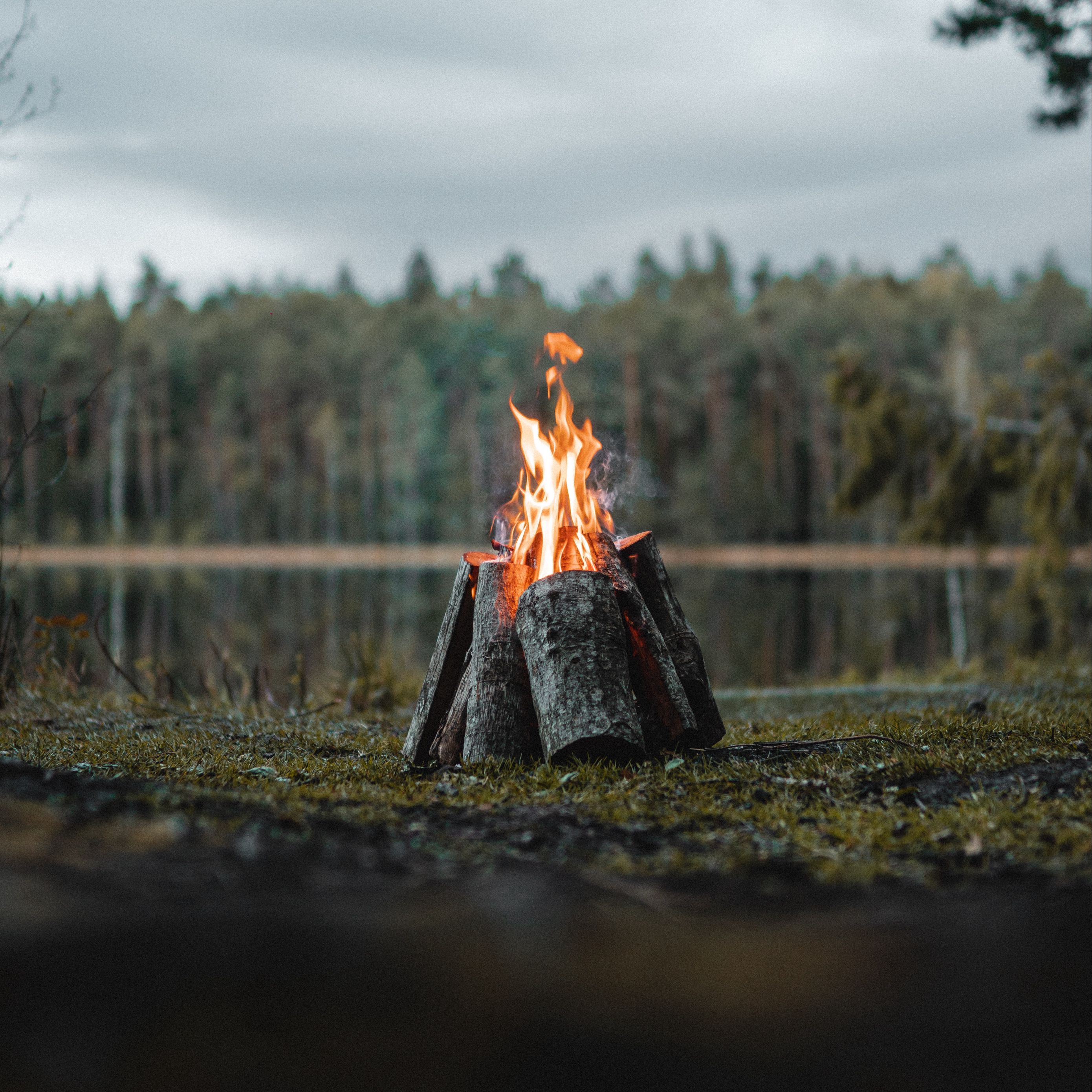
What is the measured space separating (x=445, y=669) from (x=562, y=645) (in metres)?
0.84

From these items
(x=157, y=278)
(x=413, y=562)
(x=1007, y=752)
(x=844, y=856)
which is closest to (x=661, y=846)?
(x=844, y=856)

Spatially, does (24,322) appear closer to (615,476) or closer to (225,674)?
(225,674)

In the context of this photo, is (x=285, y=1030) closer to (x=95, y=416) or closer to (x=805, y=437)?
(x=805, y=437)

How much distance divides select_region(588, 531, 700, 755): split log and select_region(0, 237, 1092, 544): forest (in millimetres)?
38226

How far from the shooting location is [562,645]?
458 cm

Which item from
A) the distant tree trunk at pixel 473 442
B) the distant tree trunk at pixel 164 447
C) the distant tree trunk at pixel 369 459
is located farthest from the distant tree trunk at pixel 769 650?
the distant tree trunk at pixel 164 447

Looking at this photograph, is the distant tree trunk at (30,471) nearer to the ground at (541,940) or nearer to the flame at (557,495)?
the flame at (557,495)

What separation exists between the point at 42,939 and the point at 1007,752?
3852 millimetres

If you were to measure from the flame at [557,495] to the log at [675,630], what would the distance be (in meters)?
0.25

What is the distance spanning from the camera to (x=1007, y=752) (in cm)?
451

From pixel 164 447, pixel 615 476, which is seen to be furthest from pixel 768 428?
pixel 615 476

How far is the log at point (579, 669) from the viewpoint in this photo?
442 cm

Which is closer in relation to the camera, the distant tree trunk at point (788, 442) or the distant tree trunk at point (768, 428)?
the distant tree trunk at point (768, 428)

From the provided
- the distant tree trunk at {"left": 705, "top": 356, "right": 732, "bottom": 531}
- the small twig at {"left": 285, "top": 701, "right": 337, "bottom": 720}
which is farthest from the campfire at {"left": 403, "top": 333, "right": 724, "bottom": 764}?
the distant tree trunk at {"left": 705, "top": 356, "right": 732, "bottom": 531}
